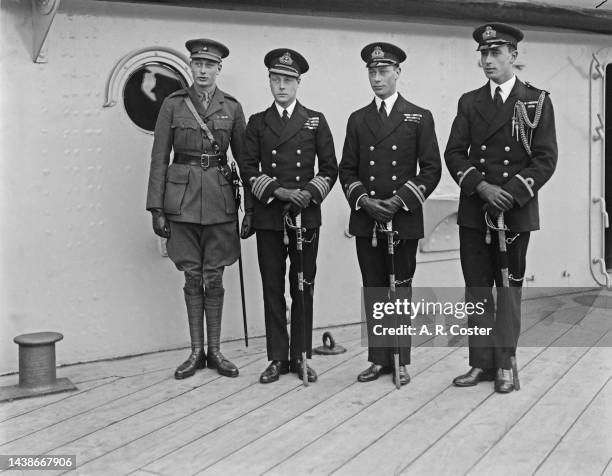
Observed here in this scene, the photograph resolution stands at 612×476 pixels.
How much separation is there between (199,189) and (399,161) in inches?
45.7

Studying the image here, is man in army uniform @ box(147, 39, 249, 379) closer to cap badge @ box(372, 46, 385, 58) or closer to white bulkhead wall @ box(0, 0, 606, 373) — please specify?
white bulkhead wall @ box(0, 0, 606, 373)

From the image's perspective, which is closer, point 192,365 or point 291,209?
point 291,209

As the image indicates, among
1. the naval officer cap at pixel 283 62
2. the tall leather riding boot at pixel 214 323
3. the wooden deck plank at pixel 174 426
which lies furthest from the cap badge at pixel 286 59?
the wooden deck plank at pixel 174 426

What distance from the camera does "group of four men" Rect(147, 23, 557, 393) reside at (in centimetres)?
395

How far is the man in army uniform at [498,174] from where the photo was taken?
153 inches

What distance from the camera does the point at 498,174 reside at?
395 cm

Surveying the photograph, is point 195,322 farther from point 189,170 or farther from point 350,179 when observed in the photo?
point 350,179

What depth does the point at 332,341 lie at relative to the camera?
4.88m

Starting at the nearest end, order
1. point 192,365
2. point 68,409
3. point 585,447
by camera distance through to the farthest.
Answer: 1. point 585,447
2. point 68,409
3. point 192,365

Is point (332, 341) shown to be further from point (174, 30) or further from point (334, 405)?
point (174, 30)

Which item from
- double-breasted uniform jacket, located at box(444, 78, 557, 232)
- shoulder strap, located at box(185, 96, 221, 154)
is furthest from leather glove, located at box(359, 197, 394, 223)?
shoulder strap, located at box(185, 96, 221, 154)

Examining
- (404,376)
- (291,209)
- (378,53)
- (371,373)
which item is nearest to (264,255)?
(291,209)

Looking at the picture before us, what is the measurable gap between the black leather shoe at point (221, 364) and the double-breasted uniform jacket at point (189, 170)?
0.81 meters

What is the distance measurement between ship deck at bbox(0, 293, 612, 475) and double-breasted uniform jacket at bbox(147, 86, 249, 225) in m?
0.97
